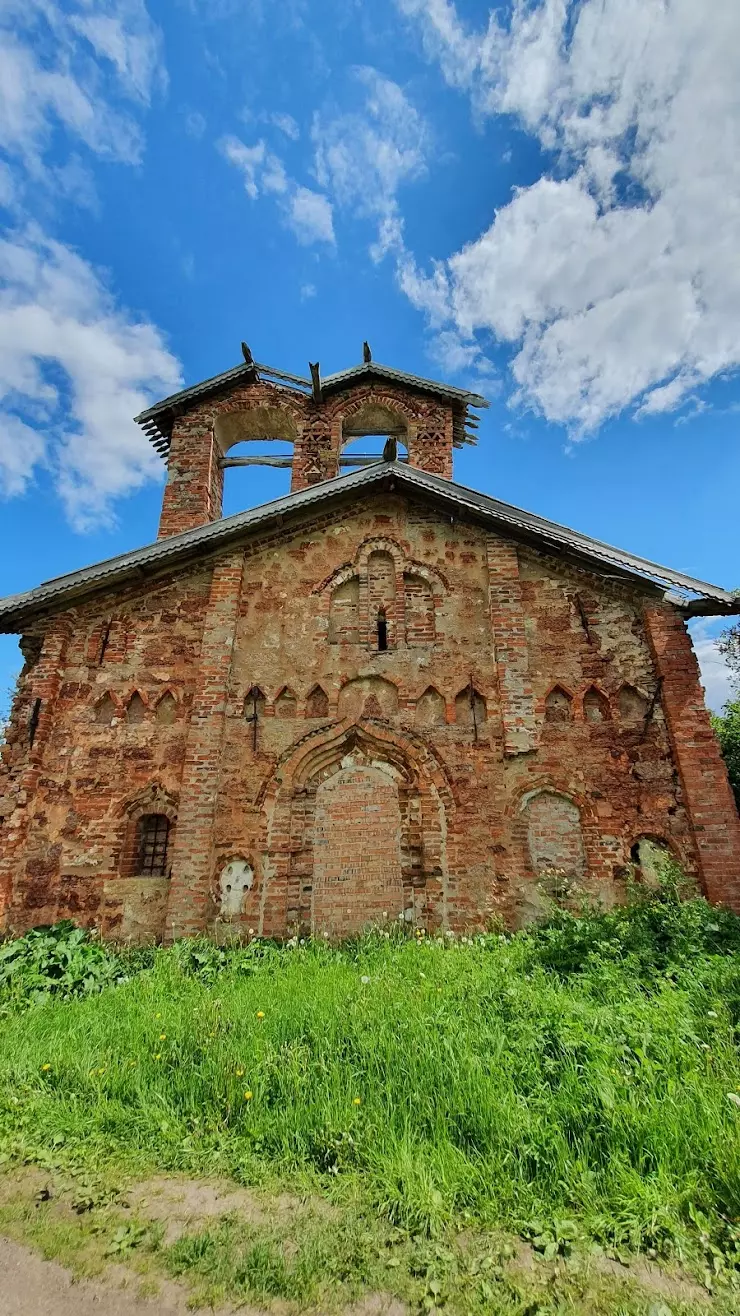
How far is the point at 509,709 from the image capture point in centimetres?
888

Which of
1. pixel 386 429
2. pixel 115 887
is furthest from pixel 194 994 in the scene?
pixel 386 429

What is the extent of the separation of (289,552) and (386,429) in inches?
273

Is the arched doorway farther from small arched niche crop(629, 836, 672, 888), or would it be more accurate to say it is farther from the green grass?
small arched niche crop(629, 836, 672, 888)

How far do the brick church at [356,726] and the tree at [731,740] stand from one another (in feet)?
43.2

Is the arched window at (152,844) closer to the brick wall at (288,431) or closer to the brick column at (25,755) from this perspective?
the brick column at (25,755)

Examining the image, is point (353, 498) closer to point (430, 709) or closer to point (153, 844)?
point (430, 709)

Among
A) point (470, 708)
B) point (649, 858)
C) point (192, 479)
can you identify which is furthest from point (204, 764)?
point (192, 479)

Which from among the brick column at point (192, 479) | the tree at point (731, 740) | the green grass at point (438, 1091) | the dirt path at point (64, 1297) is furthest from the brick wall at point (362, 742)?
the tree at point (731, 740)

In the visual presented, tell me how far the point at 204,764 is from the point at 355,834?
7.97 feet

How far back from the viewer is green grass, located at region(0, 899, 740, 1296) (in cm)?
320

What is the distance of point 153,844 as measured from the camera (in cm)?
901

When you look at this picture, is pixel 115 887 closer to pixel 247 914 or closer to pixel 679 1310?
pixel 247 914

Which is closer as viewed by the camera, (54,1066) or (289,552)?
(54,1066)

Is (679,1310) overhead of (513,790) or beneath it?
beneath
